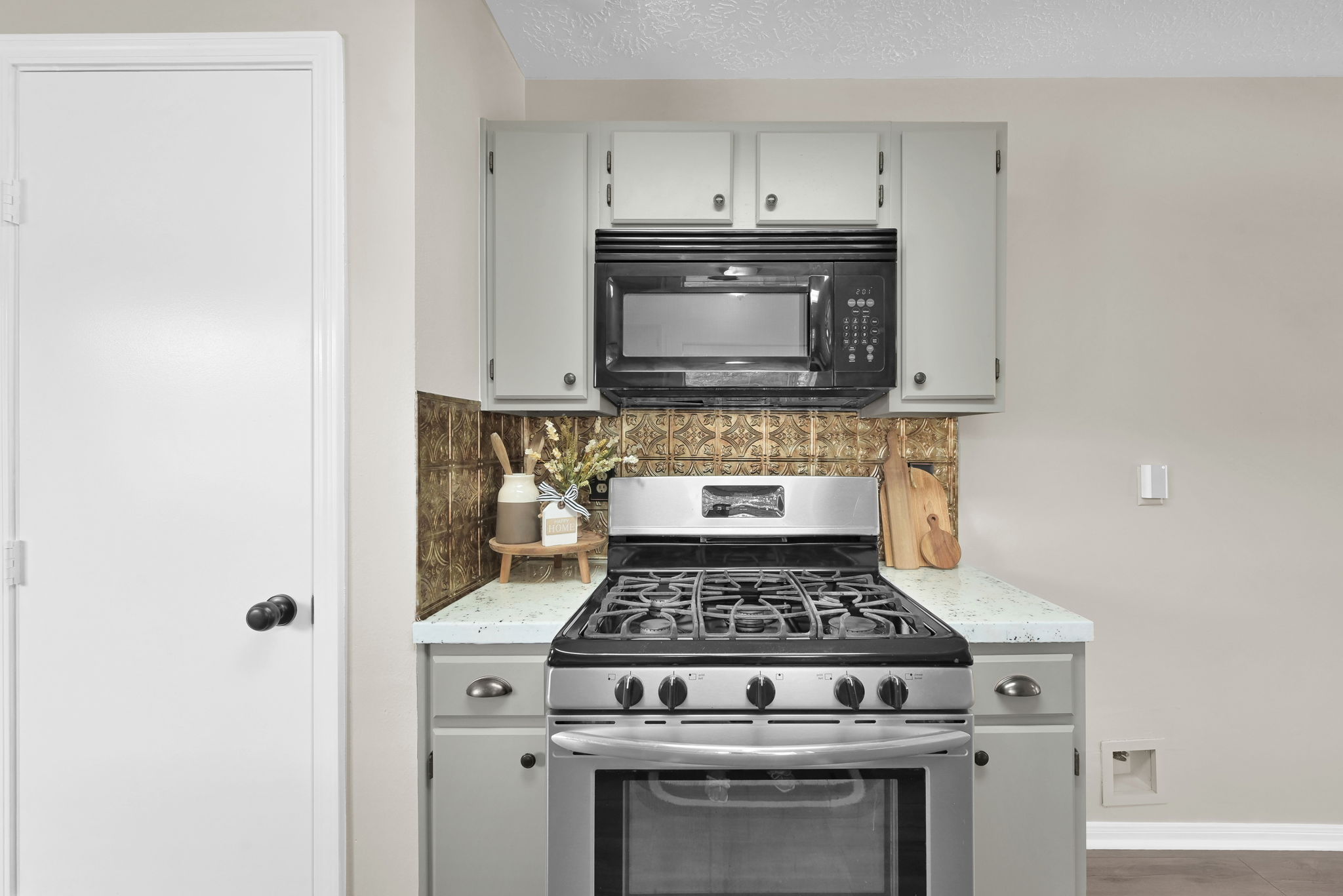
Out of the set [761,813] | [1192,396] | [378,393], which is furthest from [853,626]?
[1192,396]

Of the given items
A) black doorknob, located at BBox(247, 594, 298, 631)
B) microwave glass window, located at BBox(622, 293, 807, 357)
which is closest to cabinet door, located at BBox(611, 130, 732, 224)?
microwave glass window, located at BBox(622, 293, 807, 357)

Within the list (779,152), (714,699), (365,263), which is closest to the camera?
(714,699)

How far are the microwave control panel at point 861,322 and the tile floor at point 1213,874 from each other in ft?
5.75

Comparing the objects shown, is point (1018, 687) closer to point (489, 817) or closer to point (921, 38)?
point (489, 817)

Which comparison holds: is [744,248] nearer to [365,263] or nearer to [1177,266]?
[365,263]

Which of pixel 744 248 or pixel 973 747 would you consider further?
pixel 744 248

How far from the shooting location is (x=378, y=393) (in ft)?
4.66

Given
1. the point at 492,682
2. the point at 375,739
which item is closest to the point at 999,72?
the point at 492,682

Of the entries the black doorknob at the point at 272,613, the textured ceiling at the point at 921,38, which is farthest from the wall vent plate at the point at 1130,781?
the black doorknob at the point at 272,613

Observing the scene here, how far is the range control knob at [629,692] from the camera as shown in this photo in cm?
131

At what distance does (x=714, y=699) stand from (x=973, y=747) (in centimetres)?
60

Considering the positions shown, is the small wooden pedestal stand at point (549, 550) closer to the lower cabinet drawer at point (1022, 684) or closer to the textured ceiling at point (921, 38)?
the lower cabinet drawer at point (1022, 684)

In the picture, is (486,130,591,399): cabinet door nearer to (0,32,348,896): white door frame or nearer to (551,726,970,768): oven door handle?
(0,32,348,896): white door frame

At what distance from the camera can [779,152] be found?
178cm
